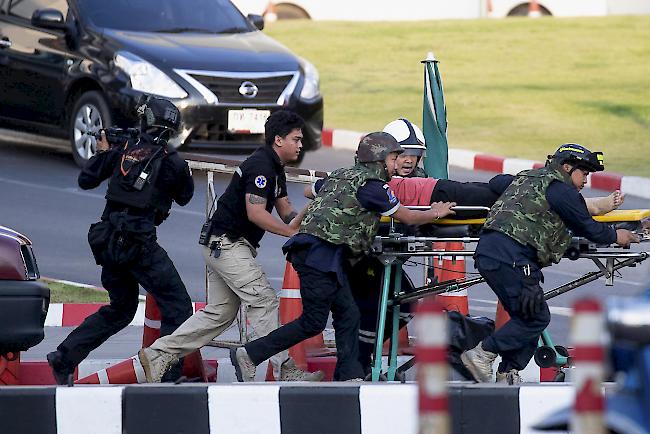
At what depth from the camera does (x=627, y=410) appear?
16.7ft

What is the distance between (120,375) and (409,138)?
6.54ft

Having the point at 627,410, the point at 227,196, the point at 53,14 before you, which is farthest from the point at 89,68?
the point at 627,410

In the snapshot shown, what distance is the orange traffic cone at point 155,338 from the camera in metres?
8.69

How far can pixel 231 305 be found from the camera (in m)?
8.47

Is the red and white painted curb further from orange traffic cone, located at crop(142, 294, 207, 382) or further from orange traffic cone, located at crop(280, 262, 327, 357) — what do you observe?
orange traffic cone, located at crop(142, 294, 207, 382)

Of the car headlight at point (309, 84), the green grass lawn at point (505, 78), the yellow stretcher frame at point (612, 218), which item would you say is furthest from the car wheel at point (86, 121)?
the yellow stretcher frame at point (612, 218)

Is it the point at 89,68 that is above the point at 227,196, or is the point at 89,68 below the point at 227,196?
above

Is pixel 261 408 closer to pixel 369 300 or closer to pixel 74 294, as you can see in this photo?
pixel 369 300

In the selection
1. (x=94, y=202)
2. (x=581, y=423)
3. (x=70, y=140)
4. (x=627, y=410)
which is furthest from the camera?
(x=70, y=140)

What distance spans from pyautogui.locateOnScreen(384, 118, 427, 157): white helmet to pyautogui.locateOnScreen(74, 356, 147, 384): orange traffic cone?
183 cm

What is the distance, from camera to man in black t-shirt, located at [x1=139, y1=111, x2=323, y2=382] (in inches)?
325

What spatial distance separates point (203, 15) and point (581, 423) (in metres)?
12.1

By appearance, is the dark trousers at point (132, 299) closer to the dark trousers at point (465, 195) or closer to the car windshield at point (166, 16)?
the dark trousers at point (465, 195)

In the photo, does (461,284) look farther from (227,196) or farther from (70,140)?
(70,140)
